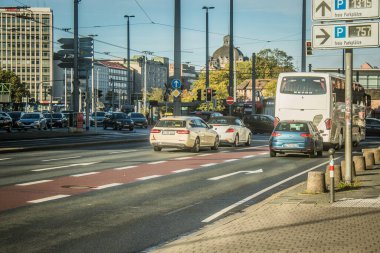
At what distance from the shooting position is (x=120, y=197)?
1255 cm

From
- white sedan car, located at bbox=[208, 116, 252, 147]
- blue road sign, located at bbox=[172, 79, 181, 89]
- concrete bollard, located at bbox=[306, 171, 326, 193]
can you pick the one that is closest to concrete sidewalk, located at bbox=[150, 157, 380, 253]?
concrete bollard, located at bbox=[306, 171, 326, 193]

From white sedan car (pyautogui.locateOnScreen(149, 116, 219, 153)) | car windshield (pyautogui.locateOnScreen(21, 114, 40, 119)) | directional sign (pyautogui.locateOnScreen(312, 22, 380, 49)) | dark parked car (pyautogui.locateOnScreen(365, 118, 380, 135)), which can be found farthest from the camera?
car windshield (pyautogui.locateOnScreen(21, 114, 40, 119))

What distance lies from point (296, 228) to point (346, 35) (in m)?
6.42

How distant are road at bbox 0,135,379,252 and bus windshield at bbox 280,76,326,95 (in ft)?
28.4

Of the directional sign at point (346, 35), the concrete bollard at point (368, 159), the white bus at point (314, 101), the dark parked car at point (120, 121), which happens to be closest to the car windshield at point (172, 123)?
the white bus at point (314, 101)

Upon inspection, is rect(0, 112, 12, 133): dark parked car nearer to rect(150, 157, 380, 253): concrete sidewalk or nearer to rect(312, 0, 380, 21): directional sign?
rect(312, 0, 380, 21): directional sign

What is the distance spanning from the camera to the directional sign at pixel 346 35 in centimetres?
1377

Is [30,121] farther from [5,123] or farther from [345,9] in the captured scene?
[345,9]

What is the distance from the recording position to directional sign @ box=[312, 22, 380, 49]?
1377 cm

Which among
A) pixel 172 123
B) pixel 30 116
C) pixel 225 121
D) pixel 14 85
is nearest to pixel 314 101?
pixel 225 121

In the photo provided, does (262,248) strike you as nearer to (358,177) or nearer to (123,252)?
(123,252)

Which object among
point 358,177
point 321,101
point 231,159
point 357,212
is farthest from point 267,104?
point 357,212

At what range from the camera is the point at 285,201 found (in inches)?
456

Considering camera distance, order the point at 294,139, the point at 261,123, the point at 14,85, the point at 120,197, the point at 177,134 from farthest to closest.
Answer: the point at 14,85, the point at 261,123, the point at 177,134, the point at 294,139, the point at 120,197
